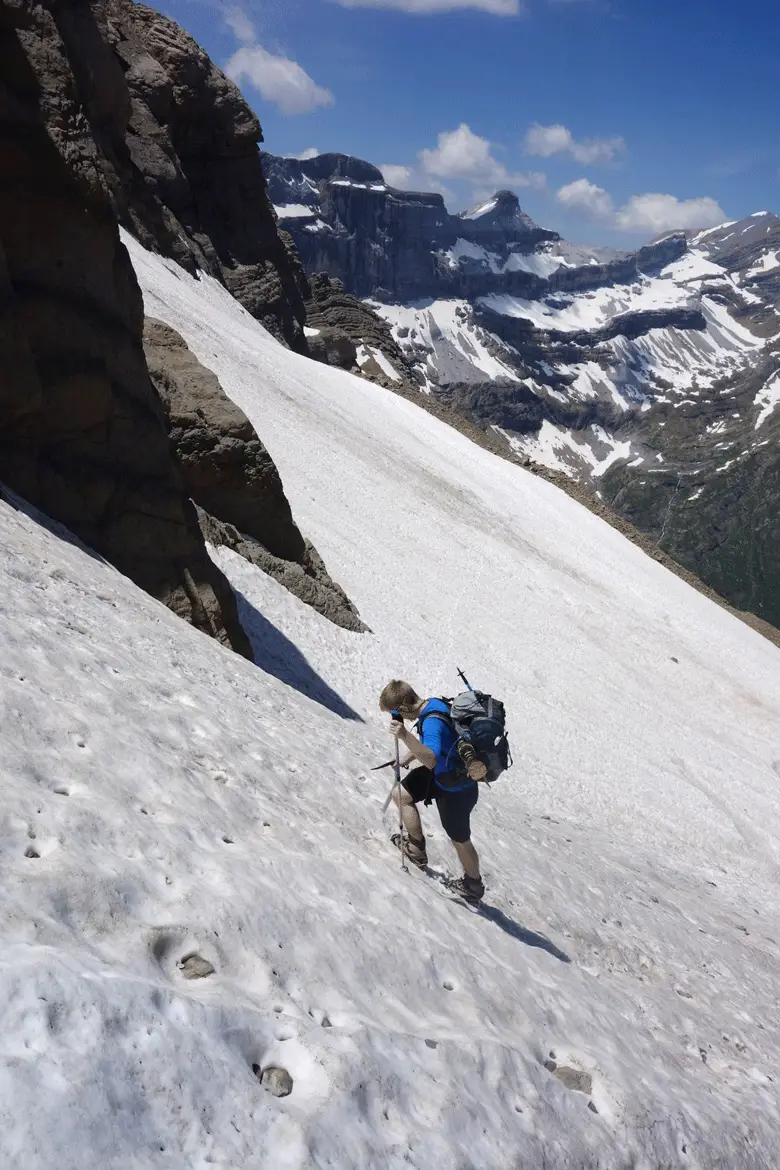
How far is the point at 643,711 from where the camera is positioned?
1032 inches

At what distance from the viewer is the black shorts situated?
8.43m

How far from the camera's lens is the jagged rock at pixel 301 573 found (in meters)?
18.8

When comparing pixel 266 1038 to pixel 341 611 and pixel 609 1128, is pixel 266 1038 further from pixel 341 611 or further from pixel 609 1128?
pixel 341 611

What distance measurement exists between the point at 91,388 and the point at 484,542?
22.4 meters

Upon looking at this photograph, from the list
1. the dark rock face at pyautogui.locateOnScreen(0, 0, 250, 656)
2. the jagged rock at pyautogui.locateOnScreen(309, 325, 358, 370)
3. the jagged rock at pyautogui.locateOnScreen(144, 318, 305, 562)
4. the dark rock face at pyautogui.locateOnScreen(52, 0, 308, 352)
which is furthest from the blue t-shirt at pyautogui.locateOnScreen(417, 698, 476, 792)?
the jagged rock at pyautogui.locateOnScreen(309, 325, 358, 370)

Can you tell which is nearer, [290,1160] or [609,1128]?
[290,1160]

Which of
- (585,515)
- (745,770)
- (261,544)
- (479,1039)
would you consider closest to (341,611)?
(261,544)

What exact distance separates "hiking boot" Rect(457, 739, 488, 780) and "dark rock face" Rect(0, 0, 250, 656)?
6.68 metres

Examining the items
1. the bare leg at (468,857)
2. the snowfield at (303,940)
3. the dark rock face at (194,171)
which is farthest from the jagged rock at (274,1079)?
the dark rock face at (194,171)

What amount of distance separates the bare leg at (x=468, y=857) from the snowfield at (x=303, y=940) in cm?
33

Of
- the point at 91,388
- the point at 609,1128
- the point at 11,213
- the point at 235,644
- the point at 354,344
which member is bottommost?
the point at 235,644

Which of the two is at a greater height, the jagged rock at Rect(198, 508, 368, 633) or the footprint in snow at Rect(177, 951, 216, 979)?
the footprint in snow at Rect(177, 951, 216, 979)

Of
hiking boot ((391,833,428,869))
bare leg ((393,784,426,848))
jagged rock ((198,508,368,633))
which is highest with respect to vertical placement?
bare leg ((393,784,426,848))

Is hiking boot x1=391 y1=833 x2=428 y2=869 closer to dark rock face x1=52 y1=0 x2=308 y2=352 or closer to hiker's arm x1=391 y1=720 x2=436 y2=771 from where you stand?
hiker's arm x1=391 y1=720 x2=436 y2=771
